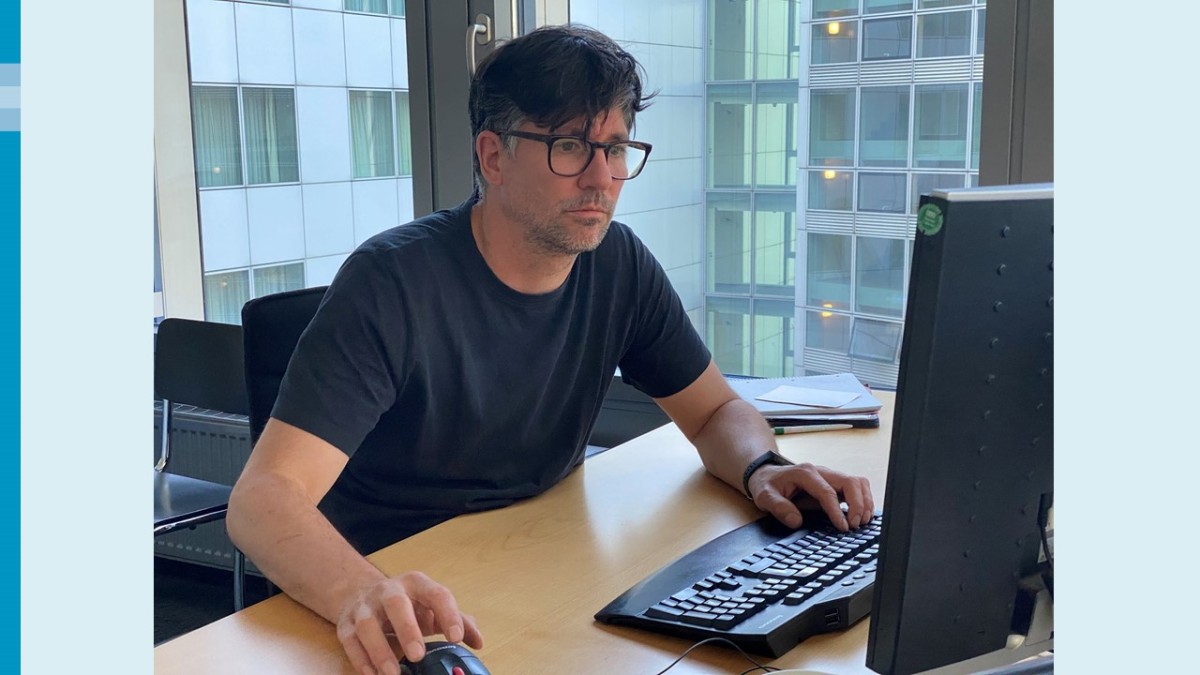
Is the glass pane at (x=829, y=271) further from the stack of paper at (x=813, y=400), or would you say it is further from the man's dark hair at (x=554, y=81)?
the man's dark hair at (x=554, y=81)

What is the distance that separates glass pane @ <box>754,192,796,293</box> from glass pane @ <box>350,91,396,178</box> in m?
1.04

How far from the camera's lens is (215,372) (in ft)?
8.40

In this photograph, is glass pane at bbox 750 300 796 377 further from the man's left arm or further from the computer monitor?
the computer monitor

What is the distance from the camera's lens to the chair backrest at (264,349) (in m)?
1.67

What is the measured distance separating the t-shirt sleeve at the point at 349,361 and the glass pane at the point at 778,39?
3.87 feet

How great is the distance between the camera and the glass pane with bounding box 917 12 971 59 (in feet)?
7.06

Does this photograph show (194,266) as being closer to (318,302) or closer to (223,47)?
(223,47)

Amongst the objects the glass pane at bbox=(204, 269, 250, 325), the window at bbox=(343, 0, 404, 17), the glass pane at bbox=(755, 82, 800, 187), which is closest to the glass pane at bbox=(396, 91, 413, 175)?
the window at bbox=(343, 0, 404, 17)

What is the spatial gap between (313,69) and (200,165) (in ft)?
1.45

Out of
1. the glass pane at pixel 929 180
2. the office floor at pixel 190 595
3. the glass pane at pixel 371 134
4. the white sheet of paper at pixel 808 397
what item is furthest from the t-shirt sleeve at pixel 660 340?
the office floor at pixel 190 595

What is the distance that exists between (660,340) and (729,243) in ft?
2.61

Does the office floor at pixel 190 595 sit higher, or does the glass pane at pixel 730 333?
the glass pane at pixel 730 333
